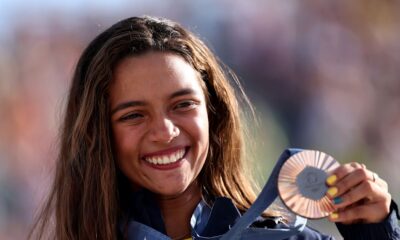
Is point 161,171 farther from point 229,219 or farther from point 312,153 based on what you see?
point 312,153

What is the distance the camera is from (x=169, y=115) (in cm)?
145

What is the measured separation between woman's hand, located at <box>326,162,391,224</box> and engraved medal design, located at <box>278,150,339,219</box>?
1cm

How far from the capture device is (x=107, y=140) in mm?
1499

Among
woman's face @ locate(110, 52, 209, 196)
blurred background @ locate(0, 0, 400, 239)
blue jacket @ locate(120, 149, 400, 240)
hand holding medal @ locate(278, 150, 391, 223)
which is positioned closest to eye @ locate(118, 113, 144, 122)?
woman's face @ locate(110, 52, 209, 196)

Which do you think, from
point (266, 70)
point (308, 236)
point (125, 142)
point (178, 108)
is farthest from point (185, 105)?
point (266, 70)

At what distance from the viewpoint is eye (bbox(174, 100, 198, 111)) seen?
1462 mm

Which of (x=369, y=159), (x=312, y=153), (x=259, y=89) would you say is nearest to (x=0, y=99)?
(x=259, y=89)

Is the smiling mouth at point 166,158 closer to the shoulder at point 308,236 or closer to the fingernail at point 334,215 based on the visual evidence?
the shoulder at point 308,236

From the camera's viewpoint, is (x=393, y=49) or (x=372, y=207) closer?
(x=372, y=207)

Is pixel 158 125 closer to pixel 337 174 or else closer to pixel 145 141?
pixel 145 141

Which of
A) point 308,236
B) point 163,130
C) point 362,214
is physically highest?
point 163,130

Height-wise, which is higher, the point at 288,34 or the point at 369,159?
the point at 288,34

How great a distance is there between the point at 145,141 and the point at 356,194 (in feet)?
1.45

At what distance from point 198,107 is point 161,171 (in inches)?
5.8
